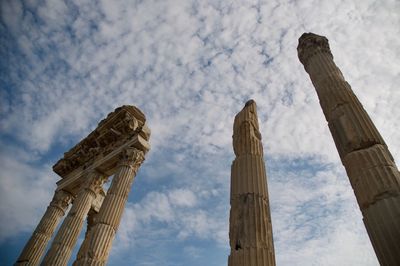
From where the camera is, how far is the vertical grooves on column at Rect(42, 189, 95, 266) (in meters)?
13.1

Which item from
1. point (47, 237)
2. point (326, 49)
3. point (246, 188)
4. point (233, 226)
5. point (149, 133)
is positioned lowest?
point (233, 226)

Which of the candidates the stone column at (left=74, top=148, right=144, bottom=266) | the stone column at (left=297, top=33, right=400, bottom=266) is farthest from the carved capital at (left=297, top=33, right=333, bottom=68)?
the stone column at (left=74, top=148, right=144, bottom=266)

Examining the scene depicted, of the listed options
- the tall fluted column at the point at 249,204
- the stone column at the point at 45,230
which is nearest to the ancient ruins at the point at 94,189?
the stone column at the point at 45,230

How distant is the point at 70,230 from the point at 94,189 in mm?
2658

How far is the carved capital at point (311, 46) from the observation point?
9.64 metres

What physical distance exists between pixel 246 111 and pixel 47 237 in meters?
13.3

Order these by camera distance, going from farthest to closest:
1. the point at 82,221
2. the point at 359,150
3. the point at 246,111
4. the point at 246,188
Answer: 1. the point at 82,221
2. the point at 246,111
3. the point at 246,188
4. the point at 359,150

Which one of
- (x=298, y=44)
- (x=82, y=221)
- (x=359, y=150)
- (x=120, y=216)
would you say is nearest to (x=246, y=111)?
(x=298, y=44)

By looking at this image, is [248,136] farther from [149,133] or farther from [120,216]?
[149,133]

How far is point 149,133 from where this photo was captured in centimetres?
1673

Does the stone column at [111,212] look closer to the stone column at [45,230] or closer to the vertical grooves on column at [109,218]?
the vertical grooves on column at [109,218]

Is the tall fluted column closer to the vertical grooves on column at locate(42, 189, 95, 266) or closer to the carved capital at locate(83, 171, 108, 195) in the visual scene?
the vertical grooves on column at locate(42, 189, 95, 266)

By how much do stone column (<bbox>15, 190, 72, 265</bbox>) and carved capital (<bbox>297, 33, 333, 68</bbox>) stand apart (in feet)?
51.4

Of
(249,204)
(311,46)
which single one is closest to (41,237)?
(249,204)
